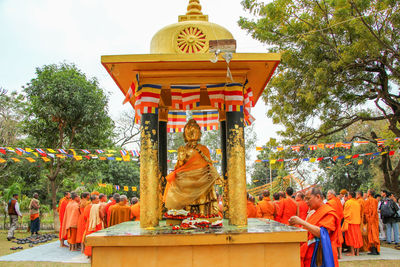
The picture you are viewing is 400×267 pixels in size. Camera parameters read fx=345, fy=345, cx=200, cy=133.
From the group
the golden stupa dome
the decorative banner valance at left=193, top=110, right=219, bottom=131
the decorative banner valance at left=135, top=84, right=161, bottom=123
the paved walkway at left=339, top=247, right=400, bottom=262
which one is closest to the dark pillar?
the decorative banner valance at left=193, top=110, right=219, bottom=131

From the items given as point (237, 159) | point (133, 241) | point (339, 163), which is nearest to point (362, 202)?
point (237, 159)

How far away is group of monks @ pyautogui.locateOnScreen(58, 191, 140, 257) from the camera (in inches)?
404

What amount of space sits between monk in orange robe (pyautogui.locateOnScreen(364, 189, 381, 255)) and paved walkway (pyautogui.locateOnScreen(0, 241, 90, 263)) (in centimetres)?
931

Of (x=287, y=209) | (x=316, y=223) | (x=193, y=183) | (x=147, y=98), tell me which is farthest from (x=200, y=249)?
(x=287, y=209)

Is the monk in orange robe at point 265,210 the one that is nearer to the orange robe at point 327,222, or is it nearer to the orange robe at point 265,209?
the orange robe at point 265,209

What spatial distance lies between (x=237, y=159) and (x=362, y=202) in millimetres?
7557

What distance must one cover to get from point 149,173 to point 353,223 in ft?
26.8

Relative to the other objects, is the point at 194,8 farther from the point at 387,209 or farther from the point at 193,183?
the point at 387,209

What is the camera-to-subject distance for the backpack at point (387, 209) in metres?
13.2

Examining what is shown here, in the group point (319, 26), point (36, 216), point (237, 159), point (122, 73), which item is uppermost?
point (319, 26)

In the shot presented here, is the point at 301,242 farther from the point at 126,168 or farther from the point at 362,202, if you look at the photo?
the point at 126,168

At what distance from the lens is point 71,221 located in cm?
1296

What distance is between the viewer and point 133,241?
16.9ft

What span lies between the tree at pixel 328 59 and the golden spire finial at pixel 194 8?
481cm
